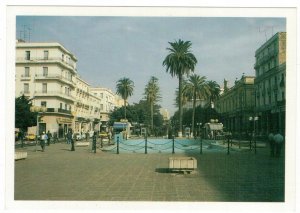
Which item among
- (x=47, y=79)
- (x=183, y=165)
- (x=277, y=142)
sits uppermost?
(x=47, y=79)

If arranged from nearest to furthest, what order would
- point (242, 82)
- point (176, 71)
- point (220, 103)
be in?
1. point (176, 71)
2. point (242, 82)
3. point (220, 103)

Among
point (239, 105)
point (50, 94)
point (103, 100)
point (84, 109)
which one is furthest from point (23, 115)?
point (103, 100)

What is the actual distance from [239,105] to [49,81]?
3327 cm

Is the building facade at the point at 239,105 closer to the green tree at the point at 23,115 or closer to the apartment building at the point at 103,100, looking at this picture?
the green tree at the point at 23,115

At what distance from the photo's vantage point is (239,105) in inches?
2549

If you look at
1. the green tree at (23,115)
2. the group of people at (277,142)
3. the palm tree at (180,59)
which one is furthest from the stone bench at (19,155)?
the palm tree at (180,59)

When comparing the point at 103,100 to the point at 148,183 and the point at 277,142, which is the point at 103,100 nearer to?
the point at 277,142
